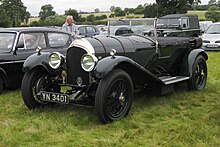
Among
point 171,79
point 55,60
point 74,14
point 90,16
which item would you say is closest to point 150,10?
point 90,16

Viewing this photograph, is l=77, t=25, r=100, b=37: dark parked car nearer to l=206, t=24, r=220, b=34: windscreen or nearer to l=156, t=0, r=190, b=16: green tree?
l=206, t=24, r=220, b=34: windscreen

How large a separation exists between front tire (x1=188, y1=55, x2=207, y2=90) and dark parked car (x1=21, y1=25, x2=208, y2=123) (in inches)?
0.9

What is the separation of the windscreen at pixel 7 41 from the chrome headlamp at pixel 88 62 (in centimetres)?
280

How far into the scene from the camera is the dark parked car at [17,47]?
22.8 feet

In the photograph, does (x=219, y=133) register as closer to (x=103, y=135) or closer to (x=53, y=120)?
(x=103, y=135)

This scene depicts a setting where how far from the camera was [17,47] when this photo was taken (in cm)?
716

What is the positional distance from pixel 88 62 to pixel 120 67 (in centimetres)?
55

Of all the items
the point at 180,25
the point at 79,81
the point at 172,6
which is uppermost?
the point at 172,6

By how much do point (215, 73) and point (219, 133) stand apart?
4.92m

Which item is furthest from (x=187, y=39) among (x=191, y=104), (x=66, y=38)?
(x=66, y=38)

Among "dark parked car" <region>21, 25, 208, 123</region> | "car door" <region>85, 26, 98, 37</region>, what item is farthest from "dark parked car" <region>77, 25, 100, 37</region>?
"dark parked car" <region>21, 25, 208, 123</region>

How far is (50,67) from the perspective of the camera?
219 inches

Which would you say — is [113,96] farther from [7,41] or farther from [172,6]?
[172,6]

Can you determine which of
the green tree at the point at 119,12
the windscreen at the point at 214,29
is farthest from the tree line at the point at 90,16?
the green tree at the point at 119,12
